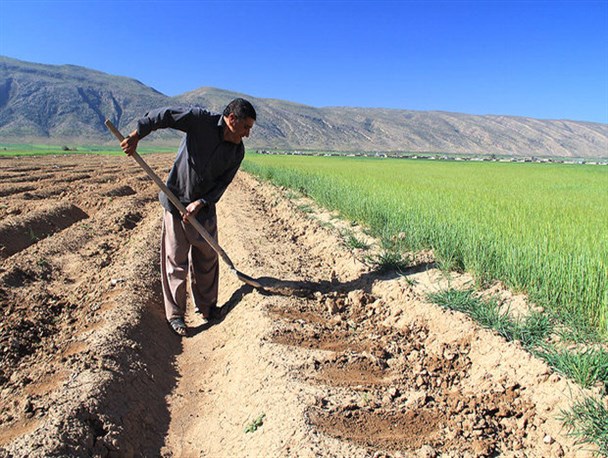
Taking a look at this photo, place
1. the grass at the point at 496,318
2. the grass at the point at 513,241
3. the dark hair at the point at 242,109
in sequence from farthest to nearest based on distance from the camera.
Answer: the dark hair at the point at 242,109, the grass at the point at 513,241, the grass at the point at 496,318

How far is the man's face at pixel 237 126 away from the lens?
350cm

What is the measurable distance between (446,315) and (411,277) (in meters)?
0.95

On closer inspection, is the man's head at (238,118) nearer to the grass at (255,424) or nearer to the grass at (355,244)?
the grass at (255,424)

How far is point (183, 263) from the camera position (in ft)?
13.2

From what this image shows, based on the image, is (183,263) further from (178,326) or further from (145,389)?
(145,389)

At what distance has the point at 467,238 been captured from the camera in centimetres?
427

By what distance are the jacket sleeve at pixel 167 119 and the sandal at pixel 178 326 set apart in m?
1.55

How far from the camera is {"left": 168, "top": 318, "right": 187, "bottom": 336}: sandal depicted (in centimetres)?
394

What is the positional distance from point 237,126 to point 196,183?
611mm

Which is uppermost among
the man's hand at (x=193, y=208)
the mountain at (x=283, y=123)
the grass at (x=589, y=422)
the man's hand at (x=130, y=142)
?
the mountain at (x=283, y=123)

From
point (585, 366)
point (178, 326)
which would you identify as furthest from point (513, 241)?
point (178, 326)

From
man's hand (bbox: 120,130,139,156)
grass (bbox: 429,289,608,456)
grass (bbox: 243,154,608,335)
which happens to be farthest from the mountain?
grass (bbox: 429,289,608,456)

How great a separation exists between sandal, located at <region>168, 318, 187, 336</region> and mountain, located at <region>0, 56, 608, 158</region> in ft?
275

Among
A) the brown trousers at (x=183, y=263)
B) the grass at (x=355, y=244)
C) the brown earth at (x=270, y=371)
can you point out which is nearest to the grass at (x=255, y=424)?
the brown earth at (x=270, y=371)
